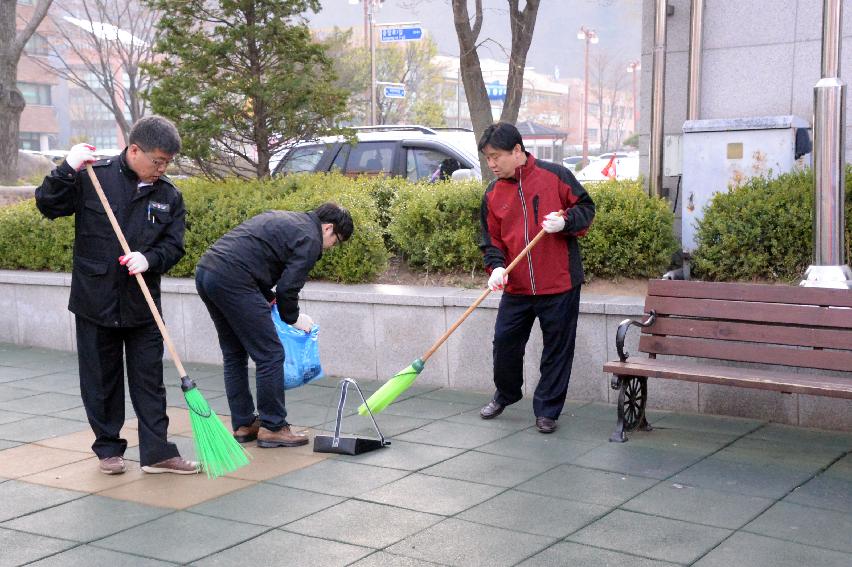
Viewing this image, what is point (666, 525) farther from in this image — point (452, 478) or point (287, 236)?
point (287, 236)

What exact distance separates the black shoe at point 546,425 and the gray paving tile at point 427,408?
0.72 metres

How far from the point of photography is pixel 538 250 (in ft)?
19.8

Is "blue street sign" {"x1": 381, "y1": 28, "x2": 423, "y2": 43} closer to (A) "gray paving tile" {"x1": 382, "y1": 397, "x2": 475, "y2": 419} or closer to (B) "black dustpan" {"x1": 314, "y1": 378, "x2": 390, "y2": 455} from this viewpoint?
(A) "gray paving tile" {"x1": 382, "y1": 397, "x2": 475, "y2": 419}

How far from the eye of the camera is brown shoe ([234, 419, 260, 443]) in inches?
236

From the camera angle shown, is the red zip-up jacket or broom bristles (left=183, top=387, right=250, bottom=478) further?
the red zip-up jacket

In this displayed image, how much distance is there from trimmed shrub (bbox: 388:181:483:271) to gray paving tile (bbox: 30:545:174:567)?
13.6 ft

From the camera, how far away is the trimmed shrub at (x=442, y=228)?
789 cm

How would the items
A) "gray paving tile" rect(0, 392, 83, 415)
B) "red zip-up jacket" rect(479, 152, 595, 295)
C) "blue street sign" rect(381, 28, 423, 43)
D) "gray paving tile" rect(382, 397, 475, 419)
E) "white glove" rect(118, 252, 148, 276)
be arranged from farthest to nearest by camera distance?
"blue street sign" rect(381, 28, 423, 43), "gray paving tile" rect(0, 392, 83, 415), "gray paving tile" rect(382, 397, 475, 419), "red zip-up jacket" rect(479, 152, 595, 295), "white glove" rect(118, 252, 148, 276)

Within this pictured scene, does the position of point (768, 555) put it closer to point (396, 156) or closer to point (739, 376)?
point (739, 376)

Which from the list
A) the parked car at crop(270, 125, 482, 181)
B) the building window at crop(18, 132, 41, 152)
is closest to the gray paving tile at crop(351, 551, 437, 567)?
the parked car at crop(270, 125, 482, 181)

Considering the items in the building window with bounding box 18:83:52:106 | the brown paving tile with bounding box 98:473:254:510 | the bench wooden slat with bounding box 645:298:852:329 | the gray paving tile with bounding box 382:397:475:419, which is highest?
the building window with bounding box 18:83:52:106

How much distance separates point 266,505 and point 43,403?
2.99 m

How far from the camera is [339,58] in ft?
121

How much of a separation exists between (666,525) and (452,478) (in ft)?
3.89
